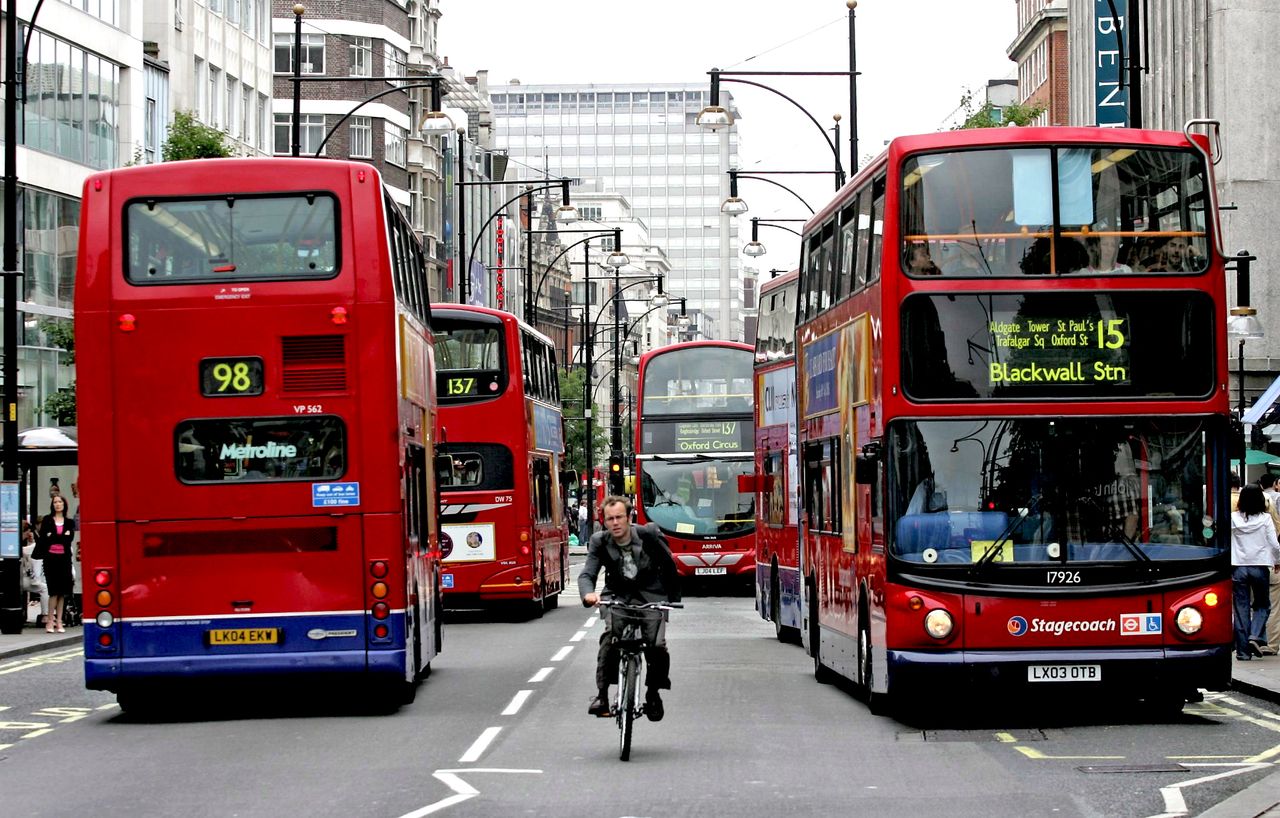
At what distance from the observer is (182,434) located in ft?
54.1

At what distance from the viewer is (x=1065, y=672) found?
1535cm

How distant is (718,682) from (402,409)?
496cm

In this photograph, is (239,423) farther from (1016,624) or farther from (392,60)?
(392,60)

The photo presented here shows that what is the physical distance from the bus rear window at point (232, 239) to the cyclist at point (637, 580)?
3501 mm

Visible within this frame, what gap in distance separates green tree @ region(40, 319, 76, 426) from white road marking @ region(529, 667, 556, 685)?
18.0 metres

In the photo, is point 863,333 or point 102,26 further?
point 102,26

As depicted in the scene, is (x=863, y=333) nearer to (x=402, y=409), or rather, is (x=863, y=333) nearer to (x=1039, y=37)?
(x=402, y=409)

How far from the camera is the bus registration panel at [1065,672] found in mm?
15328

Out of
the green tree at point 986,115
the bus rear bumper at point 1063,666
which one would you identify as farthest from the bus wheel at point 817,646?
the green tree at point 986,115

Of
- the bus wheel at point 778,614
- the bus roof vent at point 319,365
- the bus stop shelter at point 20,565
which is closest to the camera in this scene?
the bus roof vent at point 319,365

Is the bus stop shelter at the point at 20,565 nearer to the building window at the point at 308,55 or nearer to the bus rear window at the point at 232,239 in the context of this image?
the bus rear window at the point at 232,239

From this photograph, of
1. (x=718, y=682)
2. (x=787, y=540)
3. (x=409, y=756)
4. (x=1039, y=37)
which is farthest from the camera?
(x=1039, y=37)

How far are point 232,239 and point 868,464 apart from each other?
16.2 feet

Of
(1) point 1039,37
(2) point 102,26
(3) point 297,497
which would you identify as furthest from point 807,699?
(1) point 1039,37
